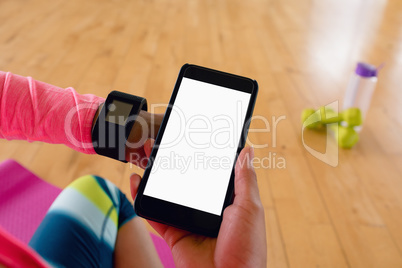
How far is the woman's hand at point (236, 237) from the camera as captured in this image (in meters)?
0.45

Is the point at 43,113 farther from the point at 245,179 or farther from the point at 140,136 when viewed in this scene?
the point at 245,179

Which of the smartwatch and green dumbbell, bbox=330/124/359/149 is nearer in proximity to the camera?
the smartwatch

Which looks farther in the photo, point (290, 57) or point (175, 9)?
Result: point (175, 9)

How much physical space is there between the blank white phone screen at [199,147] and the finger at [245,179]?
3cm

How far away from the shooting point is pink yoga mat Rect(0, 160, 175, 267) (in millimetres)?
736

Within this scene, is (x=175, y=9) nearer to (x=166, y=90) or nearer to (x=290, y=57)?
(x=290, y=57)

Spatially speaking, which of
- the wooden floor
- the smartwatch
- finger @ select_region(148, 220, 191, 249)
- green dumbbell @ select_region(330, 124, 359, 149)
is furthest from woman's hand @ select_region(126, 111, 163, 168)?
green dumbbell @ select_region(330, 124, 359, 149)

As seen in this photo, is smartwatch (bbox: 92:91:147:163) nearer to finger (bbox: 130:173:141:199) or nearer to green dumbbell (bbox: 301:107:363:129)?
finger (bbox: 130:173:141:199)

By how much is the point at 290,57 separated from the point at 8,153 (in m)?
1.29

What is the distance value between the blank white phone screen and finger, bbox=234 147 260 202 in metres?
0.03

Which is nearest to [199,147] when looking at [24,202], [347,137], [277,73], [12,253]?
[12,253]

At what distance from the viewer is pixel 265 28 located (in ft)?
6.76

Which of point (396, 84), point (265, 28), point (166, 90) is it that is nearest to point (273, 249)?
point (166, 90)

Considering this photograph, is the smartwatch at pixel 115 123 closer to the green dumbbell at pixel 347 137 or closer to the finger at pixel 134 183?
the finger at pixel 134 183
